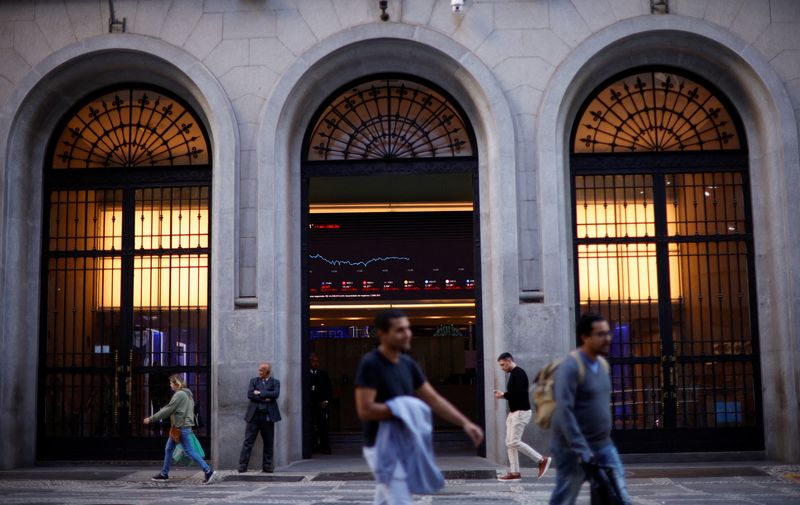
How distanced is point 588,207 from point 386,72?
4.17m

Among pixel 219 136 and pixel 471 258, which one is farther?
pixel 471 258

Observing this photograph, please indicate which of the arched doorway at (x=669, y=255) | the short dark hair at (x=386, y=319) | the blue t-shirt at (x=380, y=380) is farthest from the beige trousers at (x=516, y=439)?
the short dark hair at (x=386, y=319)

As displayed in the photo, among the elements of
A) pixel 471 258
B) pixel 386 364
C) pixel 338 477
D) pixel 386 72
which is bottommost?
pixel 338 477

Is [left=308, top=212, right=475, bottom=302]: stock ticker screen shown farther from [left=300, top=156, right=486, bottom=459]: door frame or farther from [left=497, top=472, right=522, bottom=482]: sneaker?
[left=497, top=472, right=522, bottom=482]: sneaker

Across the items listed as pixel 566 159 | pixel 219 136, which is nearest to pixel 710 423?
pixel 566 159

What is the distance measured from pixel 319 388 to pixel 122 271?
4508 mm

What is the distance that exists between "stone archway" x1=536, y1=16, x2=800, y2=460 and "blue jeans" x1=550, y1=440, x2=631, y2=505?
854cm

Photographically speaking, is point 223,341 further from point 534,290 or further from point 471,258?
point 471,258

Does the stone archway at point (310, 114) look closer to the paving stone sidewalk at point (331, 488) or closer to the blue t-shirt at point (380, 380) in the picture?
the paving stone sidewalk at point (331, 488)

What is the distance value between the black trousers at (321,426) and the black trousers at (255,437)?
350cm

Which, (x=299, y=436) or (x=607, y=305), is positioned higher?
(x=607, y=305)

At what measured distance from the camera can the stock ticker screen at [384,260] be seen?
22797 mm

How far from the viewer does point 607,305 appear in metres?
16.8

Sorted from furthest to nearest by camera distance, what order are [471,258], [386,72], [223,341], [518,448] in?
[471,258], [386,72], [223,341], [518,448]
